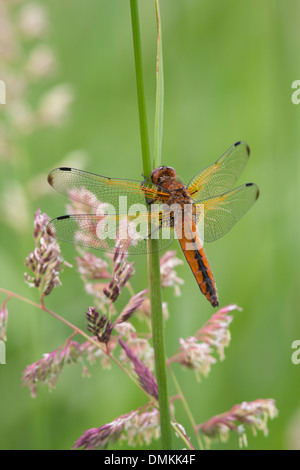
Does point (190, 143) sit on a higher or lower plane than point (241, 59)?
lower

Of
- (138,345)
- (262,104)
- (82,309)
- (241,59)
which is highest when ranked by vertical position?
(241,59)

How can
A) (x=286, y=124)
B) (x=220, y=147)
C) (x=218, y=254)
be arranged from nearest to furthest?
(x=286, y=124)
(x=218, y=254)
(x=220, y=147)

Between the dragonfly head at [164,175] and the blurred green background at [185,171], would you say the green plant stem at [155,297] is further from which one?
the blurred green background at [185,171]

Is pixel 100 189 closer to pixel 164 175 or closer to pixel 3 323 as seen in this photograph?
pixel 164 175

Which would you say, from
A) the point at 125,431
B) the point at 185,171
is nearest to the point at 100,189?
the point at 125,431

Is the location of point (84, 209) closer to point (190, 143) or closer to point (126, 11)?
point (190, 143)

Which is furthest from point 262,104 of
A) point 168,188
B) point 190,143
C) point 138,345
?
point 138,345

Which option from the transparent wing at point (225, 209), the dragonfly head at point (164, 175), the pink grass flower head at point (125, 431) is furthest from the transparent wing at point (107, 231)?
the pink grass flower head at point (125, 431)

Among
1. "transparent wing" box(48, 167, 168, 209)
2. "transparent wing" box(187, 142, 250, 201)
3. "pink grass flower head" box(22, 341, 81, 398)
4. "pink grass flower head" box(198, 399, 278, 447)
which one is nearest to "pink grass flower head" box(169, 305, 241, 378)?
"pink grass flower head" box(198, 399, 278, 447)

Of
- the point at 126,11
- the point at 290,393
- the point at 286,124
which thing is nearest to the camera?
the point at 290,393
